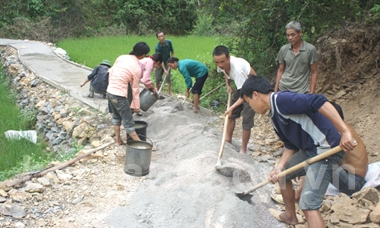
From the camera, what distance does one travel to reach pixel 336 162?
2.69 m

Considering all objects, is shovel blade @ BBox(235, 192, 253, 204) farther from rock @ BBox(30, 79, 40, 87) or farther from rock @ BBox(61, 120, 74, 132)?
rock @ BBox(30, 79, 40, 87)

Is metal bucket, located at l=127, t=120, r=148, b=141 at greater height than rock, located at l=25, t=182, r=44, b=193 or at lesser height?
greater

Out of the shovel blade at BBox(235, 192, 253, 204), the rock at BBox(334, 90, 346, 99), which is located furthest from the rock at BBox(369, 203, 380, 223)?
the rock at BBox(334, 90, 346, 99)

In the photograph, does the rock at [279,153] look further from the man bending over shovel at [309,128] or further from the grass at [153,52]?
the grass at [153,52]

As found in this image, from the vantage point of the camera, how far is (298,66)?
463 centimetres

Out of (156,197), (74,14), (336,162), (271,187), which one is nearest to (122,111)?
(156,197)

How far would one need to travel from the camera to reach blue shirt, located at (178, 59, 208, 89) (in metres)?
6.62

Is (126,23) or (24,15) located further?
(126,23)

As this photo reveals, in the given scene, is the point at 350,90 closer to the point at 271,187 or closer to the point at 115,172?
the point at 271,187

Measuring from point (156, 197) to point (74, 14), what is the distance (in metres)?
18.5

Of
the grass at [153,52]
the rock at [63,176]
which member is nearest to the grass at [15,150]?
the rock at [63,176]

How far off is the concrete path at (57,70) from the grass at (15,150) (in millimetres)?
1130

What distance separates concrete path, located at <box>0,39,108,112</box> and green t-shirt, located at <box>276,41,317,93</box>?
338cm

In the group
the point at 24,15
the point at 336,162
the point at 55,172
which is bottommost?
the point at 24,15
